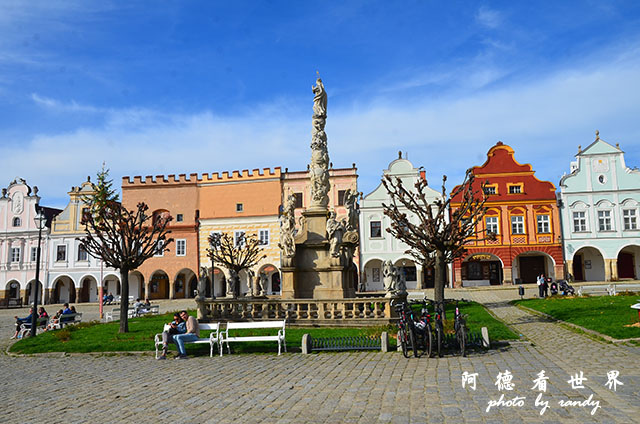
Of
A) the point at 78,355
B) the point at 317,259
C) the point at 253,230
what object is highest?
the point at 253,230

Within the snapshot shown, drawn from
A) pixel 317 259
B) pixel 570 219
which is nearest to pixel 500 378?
pixel 317 259

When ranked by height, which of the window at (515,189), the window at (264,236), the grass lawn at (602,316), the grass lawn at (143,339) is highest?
the window at (515,189)

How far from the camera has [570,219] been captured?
42.9 meters

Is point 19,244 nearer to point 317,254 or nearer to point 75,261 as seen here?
point 75,261

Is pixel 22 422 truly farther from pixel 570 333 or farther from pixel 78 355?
pixel 570 333

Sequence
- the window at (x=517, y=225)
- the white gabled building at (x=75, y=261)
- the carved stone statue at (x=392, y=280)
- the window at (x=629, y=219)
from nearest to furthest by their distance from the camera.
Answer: the carved stone statue at (x=392, y=280) → the window at (x=629, y=219) → the window at (x=517, y=225) → the white gabled building at (x=75, y=261)

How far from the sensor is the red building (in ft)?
141

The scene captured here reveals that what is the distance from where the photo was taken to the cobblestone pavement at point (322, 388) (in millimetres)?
6504

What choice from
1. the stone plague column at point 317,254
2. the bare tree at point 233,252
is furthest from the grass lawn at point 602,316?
the bare tree at point 233,252

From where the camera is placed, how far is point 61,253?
1924 inches

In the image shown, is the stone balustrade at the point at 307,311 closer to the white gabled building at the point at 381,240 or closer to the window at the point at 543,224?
the white gabled building at the point at 381,240

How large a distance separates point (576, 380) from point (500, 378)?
1144 mm

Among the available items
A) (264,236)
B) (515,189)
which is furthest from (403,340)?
(515,189)

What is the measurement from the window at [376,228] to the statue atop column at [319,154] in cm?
2507
